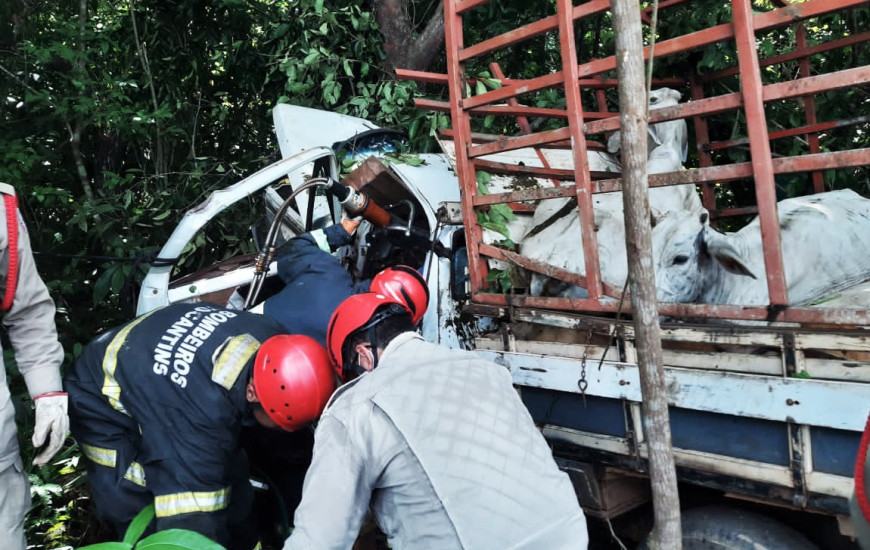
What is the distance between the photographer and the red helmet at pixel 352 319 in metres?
1.97

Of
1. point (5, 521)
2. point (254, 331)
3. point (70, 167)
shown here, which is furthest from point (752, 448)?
point (70, 167)

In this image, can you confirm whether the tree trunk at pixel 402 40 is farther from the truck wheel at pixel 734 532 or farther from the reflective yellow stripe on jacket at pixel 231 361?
the truck wheel at pixel 734 532

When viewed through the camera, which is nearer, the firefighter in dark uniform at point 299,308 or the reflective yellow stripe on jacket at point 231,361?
the reflective yellow stripe on jacket at point 231,361

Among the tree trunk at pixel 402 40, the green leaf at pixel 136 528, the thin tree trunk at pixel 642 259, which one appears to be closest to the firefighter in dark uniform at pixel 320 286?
the green leaf at pixel 136 528

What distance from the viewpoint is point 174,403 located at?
7.29 feet

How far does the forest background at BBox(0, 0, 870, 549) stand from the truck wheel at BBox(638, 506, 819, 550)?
2.29 meters

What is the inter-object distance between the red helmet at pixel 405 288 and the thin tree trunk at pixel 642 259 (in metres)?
1.37

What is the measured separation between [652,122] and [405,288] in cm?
118

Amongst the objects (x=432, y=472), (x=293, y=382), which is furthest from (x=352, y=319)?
(x=432, y=472)

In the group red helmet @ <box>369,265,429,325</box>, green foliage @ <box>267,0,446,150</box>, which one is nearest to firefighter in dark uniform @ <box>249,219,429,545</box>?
red helmet @ <box>369,265,429,325</box>

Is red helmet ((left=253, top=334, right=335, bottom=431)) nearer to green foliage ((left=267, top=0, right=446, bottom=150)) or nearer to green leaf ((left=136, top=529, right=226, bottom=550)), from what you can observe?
green leaf ((left=136, top=529, right=226, bottom=550))

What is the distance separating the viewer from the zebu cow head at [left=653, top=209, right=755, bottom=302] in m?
2.62

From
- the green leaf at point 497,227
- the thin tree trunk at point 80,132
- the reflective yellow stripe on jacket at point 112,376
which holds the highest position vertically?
the thin tree trunk at point 80,132

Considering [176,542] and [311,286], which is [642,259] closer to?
[176,542]
